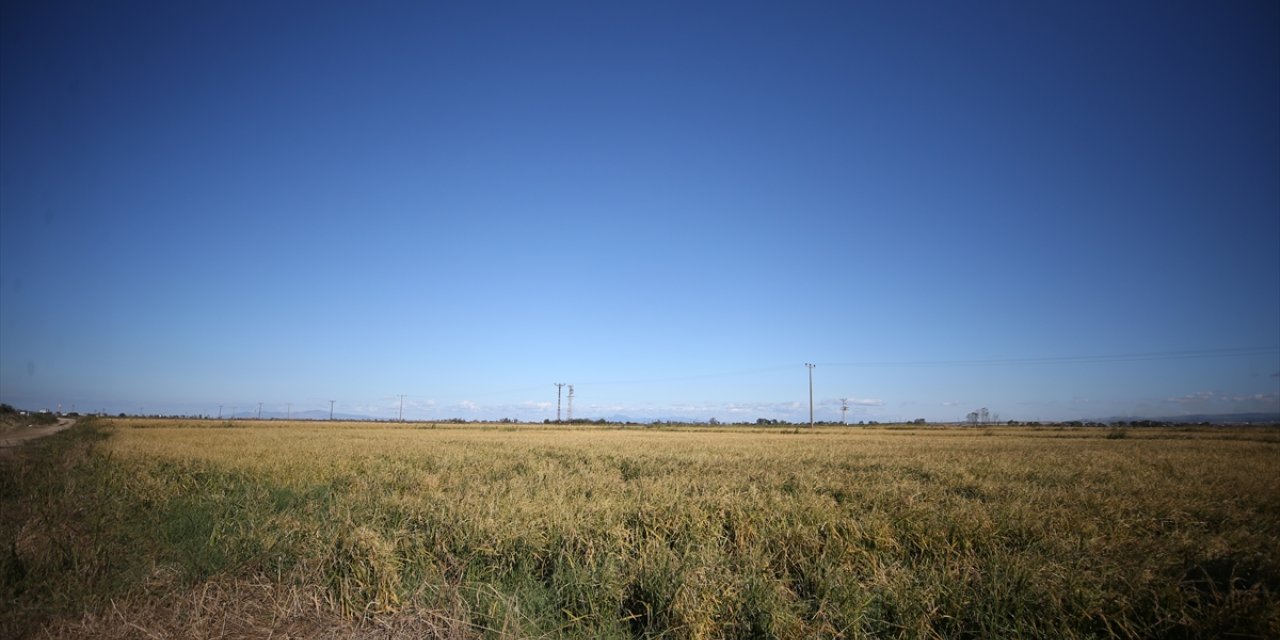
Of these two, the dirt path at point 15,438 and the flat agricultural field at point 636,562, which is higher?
the flat agricultural field at point 636,562

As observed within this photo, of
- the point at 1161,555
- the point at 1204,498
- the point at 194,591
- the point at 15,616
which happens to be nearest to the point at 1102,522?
the point at 1161,555

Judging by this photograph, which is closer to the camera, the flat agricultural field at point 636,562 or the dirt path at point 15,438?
the flat agricultural field at point 636,562

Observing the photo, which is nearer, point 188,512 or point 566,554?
point 566,554

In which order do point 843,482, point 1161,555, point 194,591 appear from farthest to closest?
1. point 843,482
2. point 1161,555
3. point 194,591

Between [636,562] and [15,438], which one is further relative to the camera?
[15,438]

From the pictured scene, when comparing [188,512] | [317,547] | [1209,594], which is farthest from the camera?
[188,512]

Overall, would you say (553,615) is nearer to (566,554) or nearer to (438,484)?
(566,554)

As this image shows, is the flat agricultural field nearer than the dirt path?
Yes

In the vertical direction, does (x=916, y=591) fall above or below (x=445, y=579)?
above

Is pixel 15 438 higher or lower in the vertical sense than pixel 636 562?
lower

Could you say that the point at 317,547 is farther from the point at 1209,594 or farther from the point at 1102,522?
the point at 1102,522

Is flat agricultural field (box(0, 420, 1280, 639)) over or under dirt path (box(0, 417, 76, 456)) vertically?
over

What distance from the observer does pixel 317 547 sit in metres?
5.64

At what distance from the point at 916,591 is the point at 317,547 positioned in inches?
237
